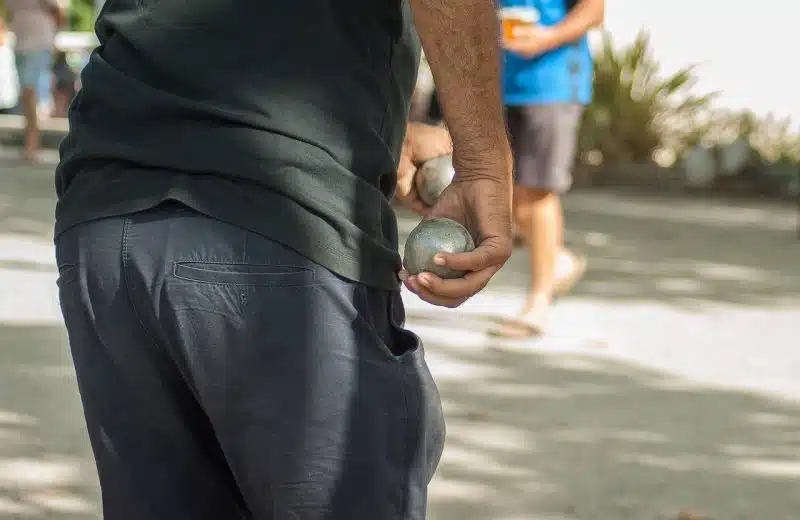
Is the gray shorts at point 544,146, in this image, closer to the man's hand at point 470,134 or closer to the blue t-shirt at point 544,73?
the blue t-shirt at point 544,73

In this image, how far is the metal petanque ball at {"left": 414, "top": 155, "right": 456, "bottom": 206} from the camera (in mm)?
2252

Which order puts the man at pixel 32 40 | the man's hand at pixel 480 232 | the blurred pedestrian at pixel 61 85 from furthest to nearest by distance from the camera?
1. the blurred pedestrian at pixel 61 85
2. the man at pixel 32 40
3. the man's hand at pixel 480 232

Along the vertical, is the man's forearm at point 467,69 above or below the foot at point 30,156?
above

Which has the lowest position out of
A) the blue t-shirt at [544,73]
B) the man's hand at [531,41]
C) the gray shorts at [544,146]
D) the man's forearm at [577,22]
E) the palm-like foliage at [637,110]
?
the palm-like foliage at [637,110]

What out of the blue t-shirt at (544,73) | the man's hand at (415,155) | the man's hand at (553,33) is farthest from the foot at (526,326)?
the man's hand at (415,155)

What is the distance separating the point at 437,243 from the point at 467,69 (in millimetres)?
250

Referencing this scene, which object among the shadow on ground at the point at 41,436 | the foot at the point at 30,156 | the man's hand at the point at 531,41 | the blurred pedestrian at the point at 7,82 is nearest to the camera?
the shadow on ground at the point at 41,436

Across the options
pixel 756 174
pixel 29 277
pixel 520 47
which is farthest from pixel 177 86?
pixel 756 174

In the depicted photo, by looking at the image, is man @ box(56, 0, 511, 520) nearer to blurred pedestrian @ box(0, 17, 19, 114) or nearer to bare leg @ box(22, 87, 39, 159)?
bare leg @ box(22, 87, 39, 159)

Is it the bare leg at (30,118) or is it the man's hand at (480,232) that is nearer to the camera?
the man's hand at (480,232)

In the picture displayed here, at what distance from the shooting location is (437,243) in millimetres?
1881

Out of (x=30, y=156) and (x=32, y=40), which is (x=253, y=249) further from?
(x=30, y=156)

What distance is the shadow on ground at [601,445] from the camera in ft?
13.0

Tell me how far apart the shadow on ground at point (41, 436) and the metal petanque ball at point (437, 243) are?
7.29 feet
